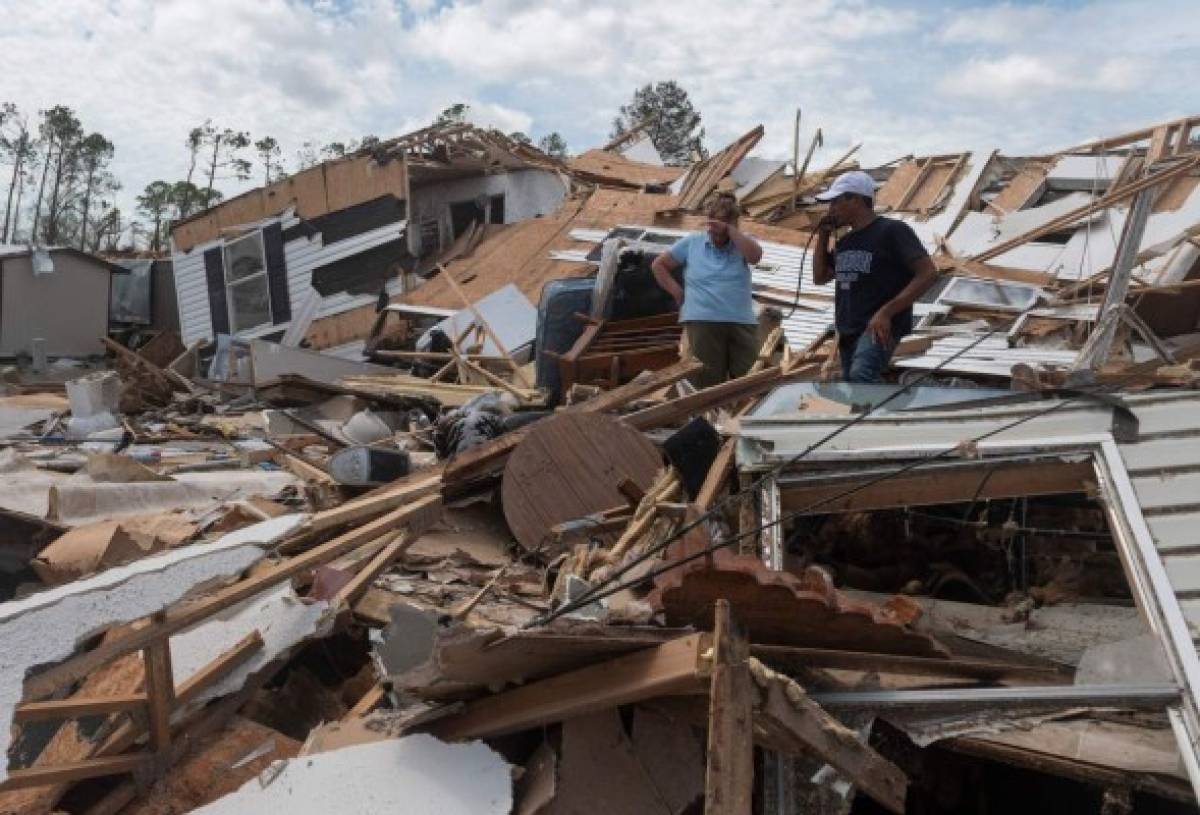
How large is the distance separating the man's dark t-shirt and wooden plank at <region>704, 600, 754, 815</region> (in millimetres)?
2996

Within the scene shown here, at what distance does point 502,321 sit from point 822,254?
651 cm

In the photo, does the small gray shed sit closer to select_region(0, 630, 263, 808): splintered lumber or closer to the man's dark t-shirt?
select_region(0, 630, 263, 808): splintered lumber

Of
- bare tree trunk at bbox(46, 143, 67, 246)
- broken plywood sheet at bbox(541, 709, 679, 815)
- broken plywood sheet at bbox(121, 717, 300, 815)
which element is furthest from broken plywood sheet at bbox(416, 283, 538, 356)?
bare tree trunk at bbox(46, 143, 67, 246)

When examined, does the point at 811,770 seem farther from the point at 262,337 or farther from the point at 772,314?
the point at 262,337

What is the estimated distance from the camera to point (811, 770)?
8.61 feet

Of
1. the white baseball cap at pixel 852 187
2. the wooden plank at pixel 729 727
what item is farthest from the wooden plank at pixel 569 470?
the wooden plank at pixel 729 727

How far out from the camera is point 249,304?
15305mm

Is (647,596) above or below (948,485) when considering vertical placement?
below

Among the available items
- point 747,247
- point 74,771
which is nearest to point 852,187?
point 747,247

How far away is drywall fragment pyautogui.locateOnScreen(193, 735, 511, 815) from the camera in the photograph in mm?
2676

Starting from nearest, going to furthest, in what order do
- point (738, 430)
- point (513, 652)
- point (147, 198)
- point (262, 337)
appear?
point (513, 652), point (738, 430), point (262, 337), point (147, 198)

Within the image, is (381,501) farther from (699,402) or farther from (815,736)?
(815,736)

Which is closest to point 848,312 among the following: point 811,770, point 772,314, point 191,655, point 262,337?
point 811,770

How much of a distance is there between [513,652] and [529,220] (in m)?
11.8
